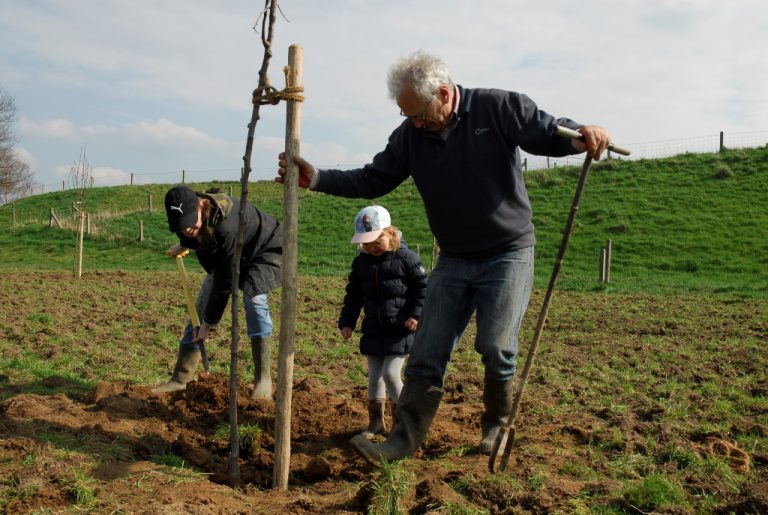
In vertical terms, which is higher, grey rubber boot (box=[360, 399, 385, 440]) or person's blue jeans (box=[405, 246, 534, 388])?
person's blue jeans (box=[405, 246, 534, 388])

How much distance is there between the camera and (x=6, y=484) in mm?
3789

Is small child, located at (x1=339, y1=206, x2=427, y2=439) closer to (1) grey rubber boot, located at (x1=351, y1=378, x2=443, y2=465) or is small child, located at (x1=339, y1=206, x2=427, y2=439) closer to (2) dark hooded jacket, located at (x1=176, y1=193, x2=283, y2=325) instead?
(1) grey rubber boot, located at (x1=351, y1=378, x2=443, y2=465)

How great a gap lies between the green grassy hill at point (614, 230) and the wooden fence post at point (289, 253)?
45.3ft

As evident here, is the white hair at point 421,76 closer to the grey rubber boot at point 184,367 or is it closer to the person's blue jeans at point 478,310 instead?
the person's blue jeans at point 478,310

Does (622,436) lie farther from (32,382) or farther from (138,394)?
(32,382)

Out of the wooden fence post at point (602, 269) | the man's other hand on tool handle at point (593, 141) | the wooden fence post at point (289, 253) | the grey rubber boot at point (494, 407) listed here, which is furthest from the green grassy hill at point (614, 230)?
the wooden fence post at point (289, 253)

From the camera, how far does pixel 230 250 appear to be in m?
5.49

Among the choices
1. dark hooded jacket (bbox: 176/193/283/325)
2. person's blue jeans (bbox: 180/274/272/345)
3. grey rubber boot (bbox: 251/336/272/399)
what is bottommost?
grey rubber boot (bbox: 251/336/272/399)

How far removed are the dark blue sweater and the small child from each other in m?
0.87

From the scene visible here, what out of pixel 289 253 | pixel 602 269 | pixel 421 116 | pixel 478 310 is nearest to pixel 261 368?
pixel 289 253

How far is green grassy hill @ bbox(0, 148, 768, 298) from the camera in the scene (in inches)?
850

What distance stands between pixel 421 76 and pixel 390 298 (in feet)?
5.92

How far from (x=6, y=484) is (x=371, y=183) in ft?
8.75

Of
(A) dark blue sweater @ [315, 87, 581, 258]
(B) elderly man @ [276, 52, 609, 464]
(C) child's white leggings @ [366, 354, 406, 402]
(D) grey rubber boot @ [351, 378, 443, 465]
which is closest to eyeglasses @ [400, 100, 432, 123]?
(B) elderly man @ [276, 52, 609, 464]
